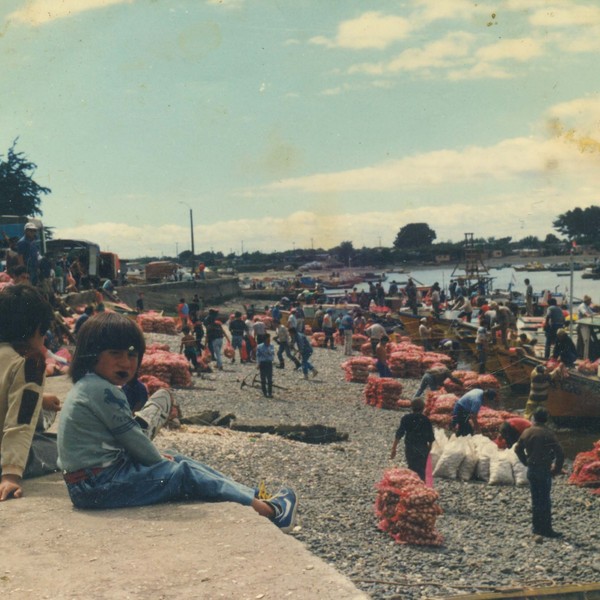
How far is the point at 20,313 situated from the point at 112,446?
125 centimetres

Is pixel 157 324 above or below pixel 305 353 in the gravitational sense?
above

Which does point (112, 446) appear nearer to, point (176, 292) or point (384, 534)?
point (384, 534)

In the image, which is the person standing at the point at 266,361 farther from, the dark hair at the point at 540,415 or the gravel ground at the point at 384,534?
the dark hair at the point at 540,415

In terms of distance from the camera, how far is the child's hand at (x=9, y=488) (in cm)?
517

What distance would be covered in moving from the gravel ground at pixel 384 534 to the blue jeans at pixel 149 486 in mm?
3470

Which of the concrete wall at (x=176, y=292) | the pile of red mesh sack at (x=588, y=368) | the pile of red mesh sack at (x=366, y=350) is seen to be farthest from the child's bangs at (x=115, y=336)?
the concrete wall at (x=176, y=292)

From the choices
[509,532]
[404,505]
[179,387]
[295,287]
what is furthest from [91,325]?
[295,287]

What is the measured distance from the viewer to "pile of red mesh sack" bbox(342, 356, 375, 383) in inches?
1084

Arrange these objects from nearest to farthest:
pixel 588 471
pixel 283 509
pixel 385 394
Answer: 1. pixel 283 509
2. pixel 588 471
3. pixel 385 394

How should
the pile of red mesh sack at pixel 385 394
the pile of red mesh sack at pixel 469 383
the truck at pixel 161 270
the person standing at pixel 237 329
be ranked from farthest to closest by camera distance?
the truck at pixel 161 270 → the person standing at pixel 237 329 → the pile of red mesh sack at pixel 385 394 → the pile of red mesh sack at pixel 469 383

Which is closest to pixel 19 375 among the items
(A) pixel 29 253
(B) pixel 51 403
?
(B) pixel 51 403

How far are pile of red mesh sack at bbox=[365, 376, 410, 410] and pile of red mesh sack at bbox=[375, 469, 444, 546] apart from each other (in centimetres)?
1243

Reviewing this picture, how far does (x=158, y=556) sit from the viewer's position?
13.5 feet

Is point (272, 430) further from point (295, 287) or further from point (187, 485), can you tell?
point (295, 287)
